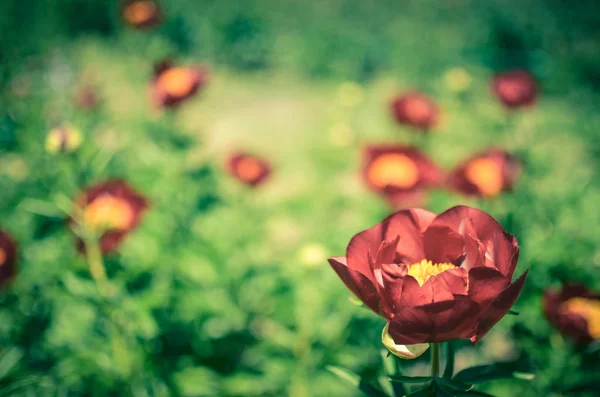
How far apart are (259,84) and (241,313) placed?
306 centimetres

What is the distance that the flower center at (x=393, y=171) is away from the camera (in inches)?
45.8

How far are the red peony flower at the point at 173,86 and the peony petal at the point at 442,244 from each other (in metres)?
0.92

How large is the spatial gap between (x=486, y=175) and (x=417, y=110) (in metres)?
0.32

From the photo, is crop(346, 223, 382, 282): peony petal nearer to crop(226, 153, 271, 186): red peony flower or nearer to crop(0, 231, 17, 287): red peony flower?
crop(0, 231, 17, 287): red peony flower

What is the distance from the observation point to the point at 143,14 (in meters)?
1.38

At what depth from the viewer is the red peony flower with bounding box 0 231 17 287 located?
85 centimetres

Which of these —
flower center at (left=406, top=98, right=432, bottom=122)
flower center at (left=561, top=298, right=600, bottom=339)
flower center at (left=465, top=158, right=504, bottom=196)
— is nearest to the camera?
flower center at (left=561, top=298, right=600, bottom=339)

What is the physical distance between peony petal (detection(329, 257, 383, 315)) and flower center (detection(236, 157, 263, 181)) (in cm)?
88

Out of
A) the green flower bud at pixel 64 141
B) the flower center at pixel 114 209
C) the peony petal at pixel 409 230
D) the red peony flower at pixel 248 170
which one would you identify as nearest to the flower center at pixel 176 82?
the red peony flower at pixel 248 170

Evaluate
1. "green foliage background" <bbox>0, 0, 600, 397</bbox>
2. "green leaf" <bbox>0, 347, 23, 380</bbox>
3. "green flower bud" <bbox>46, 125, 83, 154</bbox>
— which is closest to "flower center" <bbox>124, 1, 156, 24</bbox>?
"green foliage background" <bbox>0, 0, 600, 397</bbox>

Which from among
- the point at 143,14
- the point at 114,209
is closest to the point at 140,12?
the point at 143,14

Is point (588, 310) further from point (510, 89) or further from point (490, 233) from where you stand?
point (510, 89)

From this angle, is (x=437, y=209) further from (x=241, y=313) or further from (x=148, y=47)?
(x=148, y=47)

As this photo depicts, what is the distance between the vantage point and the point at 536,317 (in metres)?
0.94
